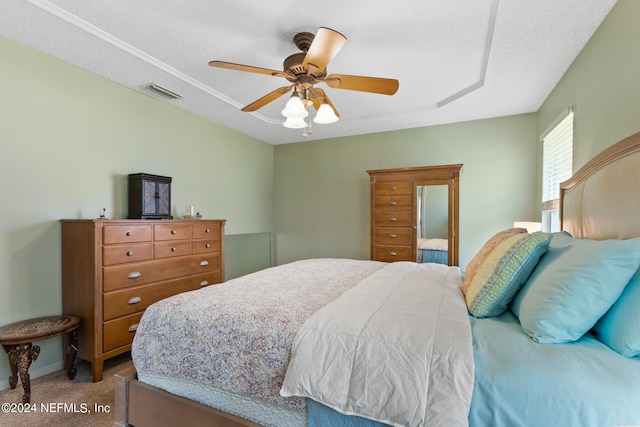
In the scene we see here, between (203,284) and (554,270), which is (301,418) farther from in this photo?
(203,284)

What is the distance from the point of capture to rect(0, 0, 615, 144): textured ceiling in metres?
1.76

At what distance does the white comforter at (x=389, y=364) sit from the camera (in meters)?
0.91

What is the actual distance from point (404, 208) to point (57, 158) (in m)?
3.43

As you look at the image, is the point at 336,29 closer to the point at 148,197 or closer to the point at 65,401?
the point at 148,197

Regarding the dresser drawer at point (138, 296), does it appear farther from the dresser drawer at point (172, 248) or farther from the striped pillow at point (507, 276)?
the striped pillow at point (507, 276)

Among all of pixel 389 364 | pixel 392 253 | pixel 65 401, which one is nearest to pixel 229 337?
pixel 389 364

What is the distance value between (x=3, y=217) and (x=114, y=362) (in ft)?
4.53

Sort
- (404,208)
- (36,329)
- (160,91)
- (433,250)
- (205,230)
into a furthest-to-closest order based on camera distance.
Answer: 1. (404,208)
2. (433,250)
3. (205,230)
4. (160,91)
5. (36,329)

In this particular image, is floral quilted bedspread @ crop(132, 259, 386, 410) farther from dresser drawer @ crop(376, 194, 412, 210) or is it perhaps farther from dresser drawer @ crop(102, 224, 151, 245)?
dresser drawer @ crop(376, 194, 412, 210)

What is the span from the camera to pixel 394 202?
3.67 metres

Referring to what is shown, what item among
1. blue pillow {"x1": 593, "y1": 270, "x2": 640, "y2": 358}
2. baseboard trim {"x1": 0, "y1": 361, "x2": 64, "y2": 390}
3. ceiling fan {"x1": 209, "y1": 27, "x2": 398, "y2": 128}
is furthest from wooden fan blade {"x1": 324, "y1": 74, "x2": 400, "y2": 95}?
baseboard trim {"x1": 0, "y1": 361, "x2": 64, "y2": 390}

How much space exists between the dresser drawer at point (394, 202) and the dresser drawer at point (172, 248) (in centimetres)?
228

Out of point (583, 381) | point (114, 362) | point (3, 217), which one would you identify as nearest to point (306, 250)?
point (114, 362)

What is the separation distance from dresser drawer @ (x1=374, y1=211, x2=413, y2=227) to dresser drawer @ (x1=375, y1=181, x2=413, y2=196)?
258mm
